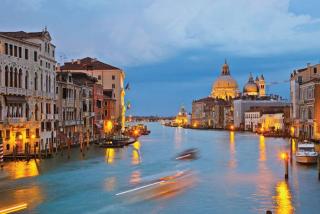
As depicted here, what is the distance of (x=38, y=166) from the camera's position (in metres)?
23.9

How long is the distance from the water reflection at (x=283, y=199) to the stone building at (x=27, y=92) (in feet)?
42.8

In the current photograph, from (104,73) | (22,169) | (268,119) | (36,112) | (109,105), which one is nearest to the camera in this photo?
(22,169)

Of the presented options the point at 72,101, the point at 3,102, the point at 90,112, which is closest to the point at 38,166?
the point at 3,102

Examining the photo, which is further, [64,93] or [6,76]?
[64,93]

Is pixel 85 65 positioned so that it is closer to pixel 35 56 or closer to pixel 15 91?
pixel 35 56

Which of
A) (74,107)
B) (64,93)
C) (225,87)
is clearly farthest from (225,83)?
(64,93)

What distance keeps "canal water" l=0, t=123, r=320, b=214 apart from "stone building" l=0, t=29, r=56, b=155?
7.32 ft

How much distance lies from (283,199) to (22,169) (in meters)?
11.0

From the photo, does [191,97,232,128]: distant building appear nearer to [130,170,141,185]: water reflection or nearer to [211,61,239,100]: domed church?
[211,61,239,100]: domed church

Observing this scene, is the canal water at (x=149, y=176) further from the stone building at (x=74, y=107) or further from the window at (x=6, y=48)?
the stone building at (x=74, y=107)

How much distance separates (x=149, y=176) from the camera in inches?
842

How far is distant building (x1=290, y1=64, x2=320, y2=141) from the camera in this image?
140ft

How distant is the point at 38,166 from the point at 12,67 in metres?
5.11

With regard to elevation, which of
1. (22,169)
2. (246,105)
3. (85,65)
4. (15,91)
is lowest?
(22,169)
